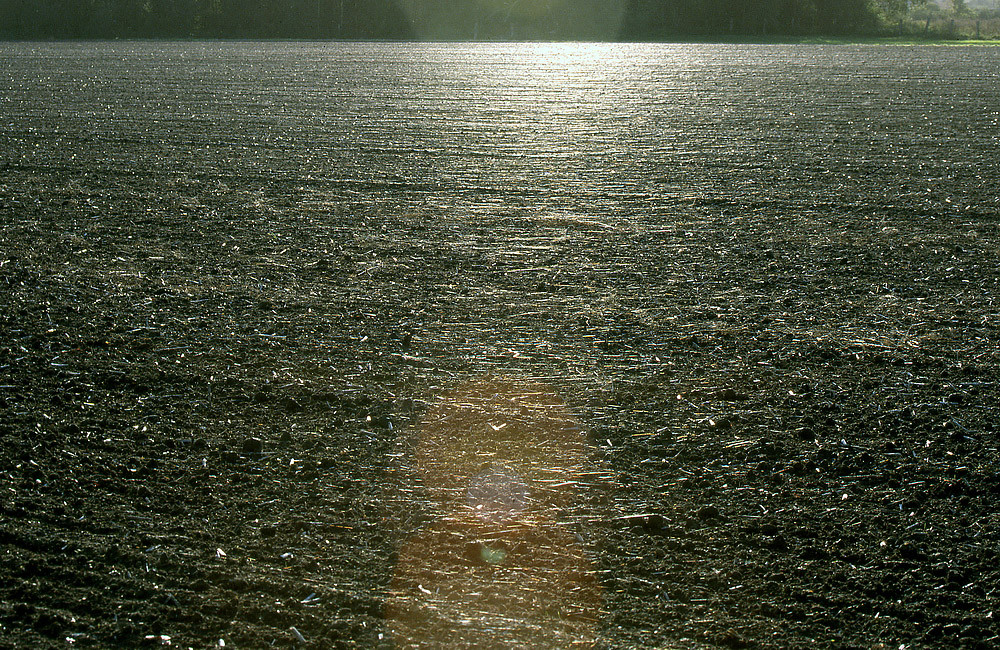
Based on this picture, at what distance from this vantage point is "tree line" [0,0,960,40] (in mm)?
48281

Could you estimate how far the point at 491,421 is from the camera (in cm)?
355

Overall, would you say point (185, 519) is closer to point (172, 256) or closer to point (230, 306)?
point (230, 306)

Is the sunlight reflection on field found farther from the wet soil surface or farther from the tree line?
the tree line

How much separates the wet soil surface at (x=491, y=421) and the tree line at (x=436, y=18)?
4487 cm

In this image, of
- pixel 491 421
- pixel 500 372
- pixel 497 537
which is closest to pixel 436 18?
pixel 500 372

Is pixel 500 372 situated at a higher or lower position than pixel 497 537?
higher

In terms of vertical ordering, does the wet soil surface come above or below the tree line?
below

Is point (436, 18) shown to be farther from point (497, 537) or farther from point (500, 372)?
point (497, 537)

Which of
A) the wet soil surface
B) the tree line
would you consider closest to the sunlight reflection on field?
the wet soil surface

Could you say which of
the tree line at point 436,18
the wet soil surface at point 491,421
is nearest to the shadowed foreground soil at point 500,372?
the wet soil surface at point 491,421

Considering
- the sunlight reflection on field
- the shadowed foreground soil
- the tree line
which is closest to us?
the sunlight reflection on field

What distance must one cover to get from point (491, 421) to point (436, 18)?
54147mm

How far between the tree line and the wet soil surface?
4487 cm

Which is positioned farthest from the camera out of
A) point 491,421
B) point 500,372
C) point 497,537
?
point 500,372
